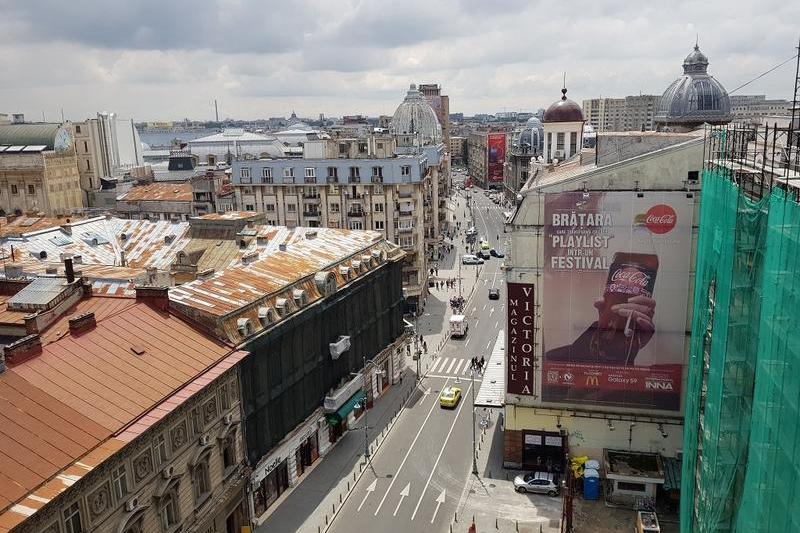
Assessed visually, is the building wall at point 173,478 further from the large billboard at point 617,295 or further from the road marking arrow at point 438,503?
the large billboard at point 617,295

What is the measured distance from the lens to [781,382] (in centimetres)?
2130

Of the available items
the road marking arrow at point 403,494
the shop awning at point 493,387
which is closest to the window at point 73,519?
the road marking arrow at point 403,494

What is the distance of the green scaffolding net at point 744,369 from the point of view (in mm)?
20844

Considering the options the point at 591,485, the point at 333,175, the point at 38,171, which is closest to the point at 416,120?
the point at 333,175

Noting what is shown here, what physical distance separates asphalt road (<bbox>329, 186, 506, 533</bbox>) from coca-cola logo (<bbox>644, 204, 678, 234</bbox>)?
22134mm

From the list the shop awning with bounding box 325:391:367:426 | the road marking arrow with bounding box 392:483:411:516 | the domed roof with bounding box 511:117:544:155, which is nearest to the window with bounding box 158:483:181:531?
the road marking arrow with bounding box 392:483:411:516

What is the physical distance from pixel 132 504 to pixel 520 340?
2815cm

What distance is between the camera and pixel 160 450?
3384 cm

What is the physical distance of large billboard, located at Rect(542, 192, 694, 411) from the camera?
4519 centimetres

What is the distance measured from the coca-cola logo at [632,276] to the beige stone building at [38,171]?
287 ft

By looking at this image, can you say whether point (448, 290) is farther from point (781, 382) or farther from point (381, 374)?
point (781, 382)

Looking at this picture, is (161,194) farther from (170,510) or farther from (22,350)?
(170,510)

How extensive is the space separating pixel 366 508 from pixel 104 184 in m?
105

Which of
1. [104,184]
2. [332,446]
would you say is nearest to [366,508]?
[332,446]
